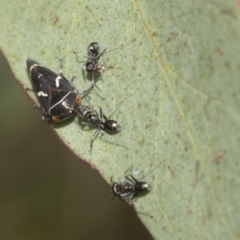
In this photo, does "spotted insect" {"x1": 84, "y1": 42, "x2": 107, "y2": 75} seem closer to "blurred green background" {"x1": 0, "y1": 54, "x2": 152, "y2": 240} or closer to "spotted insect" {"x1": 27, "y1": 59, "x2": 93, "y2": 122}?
"spotted insect" {"x1": 27, "y1": 59, "x2": 93, "y2": 122}

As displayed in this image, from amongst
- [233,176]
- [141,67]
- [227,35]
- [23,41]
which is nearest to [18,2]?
[23,41]

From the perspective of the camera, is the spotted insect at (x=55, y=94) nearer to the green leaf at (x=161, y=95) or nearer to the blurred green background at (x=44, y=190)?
the green leaf at (x=161, y=95)

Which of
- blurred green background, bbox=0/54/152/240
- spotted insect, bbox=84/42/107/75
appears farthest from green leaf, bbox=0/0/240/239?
blurred green background, bbox=0/54/152/240

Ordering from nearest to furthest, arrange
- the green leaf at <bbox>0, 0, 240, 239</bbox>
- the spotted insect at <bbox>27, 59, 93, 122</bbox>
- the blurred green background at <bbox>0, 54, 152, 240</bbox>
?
the green leaf at <bbox>0, 0, 240, 239</bbox> → the spotted insect at <bbox>27, 59, 93, 122</bbox> → the blurred green background at <bbox>0, 54, 152, 240</bbox>

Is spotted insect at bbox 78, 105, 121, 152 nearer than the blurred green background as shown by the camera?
Yes

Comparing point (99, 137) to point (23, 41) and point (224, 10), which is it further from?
point (224, 10)

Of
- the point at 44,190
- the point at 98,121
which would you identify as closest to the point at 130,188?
the point at 98,121

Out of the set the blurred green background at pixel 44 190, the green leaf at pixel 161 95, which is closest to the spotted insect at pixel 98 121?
the green leaf at pixel 161 95
